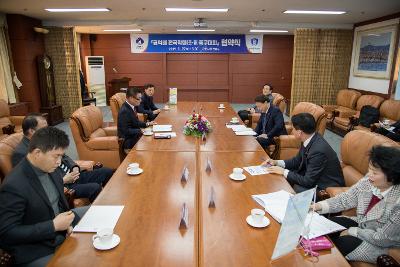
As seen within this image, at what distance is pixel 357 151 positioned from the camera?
2613mm

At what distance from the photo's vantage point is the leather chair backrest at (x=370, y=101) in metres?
6.20

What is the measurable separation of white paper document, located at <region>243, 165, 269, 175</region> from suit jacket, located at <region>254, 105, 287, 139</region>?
1729mm

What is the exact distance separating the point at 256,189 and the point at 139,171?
3.08ft

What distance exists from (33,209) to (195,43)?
30.6ft

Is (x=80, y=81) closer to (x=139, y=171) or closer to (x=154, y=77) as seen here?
(x=154, y=77)

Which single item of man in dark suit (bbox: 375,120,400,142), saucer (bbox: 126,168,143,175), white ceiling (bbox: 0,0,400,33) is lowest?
man in dark suit (bbox: 375,120,400,142)

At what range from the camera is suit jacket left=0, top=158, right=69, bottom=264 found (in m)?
1.54

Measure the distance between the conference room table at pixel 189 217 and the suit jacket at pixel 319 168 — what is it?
0.92 ft

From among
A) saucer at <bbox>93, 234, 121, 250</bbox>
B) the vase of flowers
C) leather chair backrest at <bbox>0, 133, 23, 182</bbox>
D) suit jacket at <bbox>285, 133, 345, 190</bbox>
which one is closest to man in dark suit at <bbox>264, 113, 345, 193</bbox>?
suit jacket at <bbox>285, 133, 345, 190</bbox>

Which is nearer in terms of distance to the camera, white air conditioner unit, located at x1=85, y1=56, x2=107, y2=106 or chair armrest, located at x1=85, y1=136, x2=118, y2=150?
chair armrest, located at x1=85, y1=136, x2=118, y2=150

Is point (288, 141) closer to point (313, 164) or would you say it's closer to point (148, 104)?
point (313, 164)

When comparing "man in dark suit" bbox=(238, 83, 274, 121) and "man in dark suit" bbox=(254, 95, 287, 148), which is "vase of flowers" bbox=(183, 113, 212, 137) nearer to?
"man in dark suit" bbox=(254, 95, 287, 148)

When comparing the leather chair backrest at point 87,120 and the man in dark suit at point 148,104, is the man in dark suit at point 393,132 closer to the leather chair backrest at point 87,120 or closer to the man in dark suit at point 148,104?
the man in dark suit at point 148,104

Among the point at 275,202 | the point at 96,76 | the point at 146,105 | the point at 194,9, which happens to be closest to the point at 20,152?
the point at 275,202
